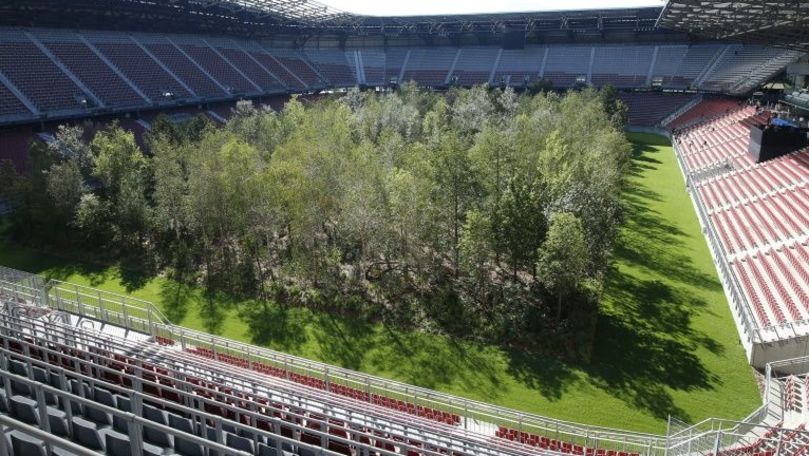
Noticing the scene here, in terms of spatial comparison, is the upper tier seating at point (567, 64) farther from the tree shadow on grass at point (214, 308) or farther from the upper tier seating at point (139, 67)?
the tree shadow on grass at point (214, 308)

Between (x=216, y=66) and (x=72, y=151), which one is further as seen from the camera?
(x=216, y=66)

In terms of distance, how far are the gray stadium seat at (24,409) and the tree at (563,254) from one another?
45.8 ft

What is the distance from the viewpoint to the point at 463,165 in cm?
2127

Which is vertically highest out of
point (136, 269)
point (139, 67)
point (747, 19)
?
point (747, 19)

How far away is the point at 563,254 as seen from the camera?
17391 mm

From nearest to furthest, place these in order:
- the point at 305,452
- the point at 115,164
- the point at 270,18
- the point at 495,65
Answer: the point at 305,452
the point at 115,164
the point at 270,18
the point at 495,65

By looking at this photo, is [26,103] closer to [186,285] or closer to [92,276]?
[92,276]

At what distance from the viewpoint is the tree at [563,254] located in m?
17.1

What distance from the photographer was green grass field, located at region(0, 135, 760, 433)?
15266mm

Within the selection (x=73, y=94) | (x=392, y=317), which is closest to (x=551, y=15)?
(x=73, y=94)

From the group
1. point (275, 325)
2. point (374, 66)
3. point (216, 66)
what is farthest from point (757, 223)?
point (374, 66)

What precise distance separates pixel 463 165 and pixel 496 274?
4.65m

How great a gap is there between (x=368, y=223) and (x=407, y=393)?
874 cm

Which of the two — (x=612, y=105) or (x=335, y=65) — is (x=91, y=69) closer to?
(x=335, y=65)
